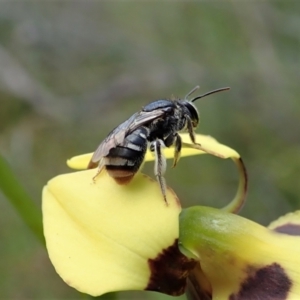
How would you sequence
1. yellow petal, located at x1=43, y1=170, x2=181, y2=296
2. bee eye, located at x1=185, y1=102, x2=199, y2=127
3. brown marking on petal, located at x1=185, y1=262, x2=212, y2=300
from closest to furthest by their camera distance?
yellow petal, located at x1=43, y1=170, x2=181, y2=296 < brown marking on petal, located at x1=185, y1=262, x2=212, y2=300 < bee eye, located at x1=185, y1=102, x2=199, y2=127

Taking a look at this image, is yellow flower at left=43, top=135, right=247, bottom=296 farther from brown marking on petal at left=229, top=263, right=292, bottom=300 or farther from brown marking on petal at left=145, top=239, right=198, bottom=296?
brown marking on petal at left=229, top=263, right=292, bottom=300

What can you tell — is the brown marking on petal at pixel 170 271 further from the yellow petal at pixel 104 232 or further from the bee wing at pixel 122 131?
the bee wing at pixel 122 131

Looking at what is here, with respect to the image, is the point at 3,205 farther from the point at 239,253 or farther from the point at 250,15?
the point at 239,253

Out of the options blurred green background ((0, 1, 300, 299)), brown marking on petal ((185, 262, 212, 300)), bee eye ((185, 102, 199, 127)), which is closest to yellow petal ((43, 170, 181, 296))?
brown marking on petal ((185, 262, 212, 300))

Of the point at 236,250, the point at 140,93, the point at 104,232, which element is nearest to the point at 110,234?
the point at 104,232

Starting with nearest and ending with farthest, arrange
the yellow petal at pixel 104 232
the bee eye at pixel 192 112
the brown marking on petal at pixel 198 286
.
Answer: the yellow petal at pixel 104 232 → the brown marking on petal at pixel 198 286 → the bee eye at pixel 192 112

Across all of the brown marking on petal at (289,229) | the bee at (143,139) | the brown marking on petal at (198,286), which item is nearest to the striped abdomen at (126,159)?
the bee at (143,139)

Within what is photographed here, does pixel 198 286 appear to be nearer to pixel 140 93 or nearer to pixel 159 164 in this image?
pixel 159 164
